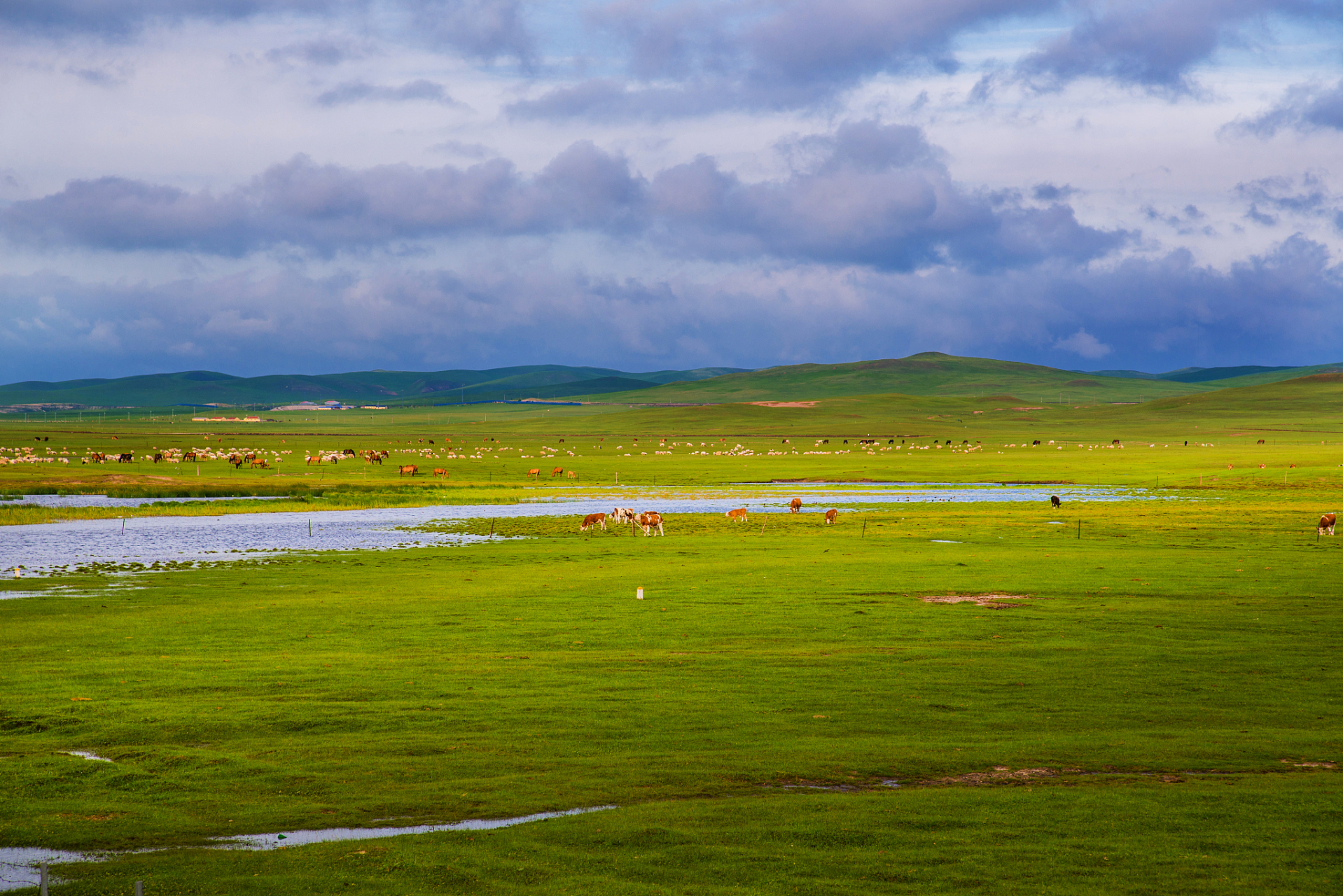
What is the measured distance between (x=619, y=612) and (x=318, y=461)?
272 ft

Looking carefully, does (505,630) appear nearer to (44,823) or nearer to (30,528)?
(44,823)

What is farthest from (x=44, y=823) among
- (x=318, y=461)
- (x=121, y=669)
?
(x=318, y=461)

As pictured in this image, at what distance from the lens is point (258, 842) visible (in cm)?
1070

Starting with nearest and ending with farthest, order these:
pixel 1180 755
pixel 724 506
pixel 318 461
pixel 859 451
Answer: pixel 1180 755
pixel 724 506
pixel 318 461
pixel 859 451

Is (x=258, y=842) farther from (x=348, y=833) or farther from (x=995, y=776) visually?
(x=995, y=776)

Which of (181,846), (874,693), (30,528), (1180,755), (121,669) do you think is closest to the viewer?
(181,846)

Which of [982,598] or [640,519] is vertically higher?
[640,519]

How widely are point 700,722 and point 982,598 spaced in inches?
560

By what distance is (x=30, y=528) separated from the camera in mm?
49344

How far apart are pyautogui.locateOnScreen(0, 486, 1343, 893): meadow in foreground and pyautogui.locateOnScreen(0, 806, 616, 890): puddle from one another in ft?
0.70

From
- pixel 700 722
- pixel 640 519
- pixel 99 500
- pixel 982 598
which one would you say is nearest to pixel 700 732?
pixel 700 722

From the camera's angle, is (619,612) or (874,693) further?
(619,612)

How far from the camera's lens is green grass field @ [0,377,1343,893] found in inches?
399

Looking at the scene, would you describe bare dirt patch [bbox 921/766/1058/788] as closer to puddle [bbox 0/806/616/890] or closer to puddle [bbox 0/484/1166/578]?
puddle [bbox 0/806/616/890]
